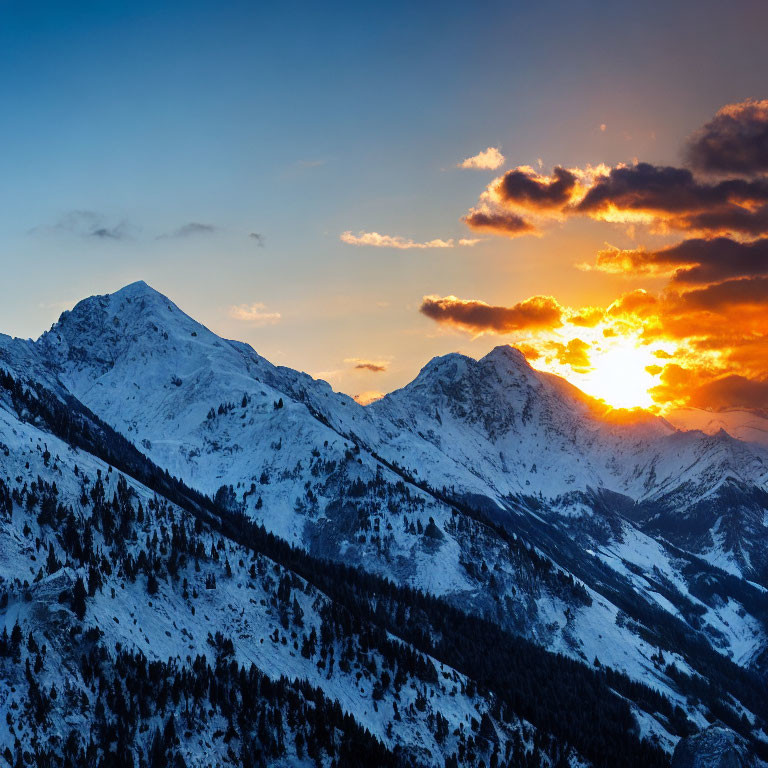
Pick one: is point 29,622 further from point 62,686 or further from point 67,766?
point 67,766

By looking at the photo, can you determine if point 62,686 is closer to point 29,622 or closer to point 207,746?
point 29,622

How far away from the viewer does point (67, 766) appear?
172625 millimetres

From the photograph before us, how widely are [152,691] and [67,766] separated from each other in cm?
2833

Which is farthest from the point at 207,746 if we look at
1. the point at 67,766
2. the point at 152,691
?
the point at 67,766

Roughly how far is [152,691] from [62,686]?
2014 centimetres

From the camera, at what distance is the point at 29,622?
196 metres

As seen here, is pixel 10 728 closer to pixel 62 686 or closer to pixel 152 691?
pixel 62 686

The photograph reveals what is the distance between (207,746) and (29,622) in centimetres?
4687

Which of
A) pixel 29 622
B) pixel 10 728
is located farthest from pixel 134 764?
pixel 29 622

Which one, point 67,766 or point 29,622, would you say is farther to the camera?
point 29,622

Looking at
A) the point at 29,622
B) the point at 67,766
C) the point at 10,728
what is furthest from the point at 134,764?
the point at 29,622

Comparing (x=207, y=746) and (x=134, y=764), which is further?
(x=207, y=746)

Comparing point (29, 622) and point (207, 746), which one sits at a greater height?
point (29, 622)

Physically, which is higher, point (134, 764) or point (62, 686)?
point (62, 686)
